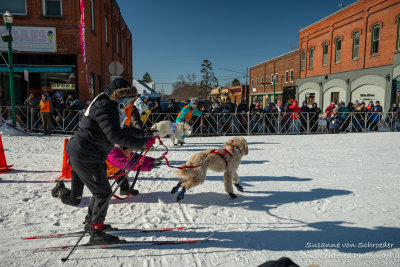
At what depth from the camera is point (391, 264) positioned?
8.30ft

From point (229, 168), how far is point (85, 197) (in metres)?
2.57

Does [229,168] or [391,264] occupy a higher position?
[229,168]

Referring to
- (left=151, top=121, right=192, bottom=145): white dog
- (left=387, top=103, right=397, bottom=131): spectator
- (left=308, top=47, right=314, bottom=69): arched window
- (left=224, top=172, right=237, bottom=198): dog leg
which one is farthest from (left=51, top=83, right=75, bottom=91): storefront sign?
(left=308, top=47, right=314, bottom=69): arched window

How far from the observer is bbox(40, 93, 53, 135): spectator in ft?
33.9

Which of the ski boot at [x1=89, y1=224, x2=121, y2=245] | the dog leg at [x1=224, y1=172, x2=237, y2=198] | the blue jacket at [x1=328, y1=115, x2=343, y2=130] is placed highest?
the blue jacket at [x1=328, y1=115, x2=343, y2=130]

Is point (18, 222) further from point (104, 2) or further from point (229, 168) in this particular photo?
point (104, 2)

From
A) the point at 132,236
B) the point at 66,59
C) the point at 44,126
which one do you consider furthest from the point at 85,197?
the point at 66,59

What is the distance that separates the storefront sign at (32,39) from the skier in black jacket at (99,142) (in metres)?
13.2

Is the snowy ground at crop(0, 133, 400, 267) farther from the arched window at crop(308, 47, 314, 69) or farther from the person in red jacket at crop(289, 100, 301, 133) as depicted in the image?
the arched window at crop(308, 47, 314, 69)

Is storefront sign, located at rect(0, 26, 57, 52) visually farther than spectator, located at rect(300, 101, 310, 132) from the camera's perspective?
No

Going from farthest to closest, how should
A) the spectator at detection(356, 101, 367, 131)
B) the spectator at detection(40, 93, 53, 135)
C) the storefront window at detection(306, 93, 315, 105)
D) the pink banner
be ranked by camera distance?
the storefront window at detection(306, 93, 315, 105), the spectator at detection(356, 101, 367, 131), the pink banner, the spectator at detection(40, 93, 53, 135)

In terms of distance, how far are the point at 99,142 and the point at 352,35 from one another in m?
23.0

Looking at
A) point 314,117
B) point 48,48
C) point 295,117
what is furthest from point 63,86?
point 314,117

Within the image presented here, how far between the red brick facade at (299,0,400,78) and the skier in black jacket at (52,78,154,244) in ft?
64.7
